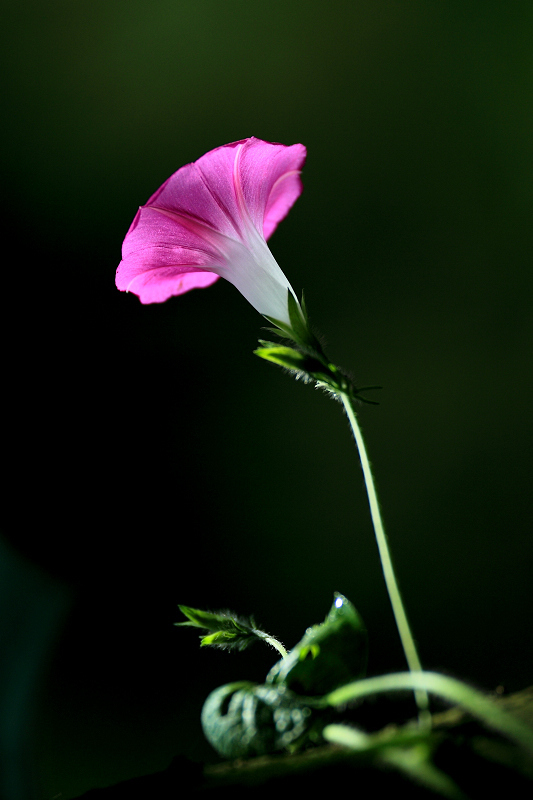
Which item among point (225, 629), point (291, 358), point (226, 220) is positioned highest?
point (226, 220)

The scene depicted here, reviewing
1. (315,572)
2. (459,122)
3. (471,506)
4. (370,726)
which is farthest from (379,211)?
(370,726)

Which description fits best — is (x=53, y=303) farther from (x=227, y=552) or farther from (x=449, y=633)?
(x=449, y=633)

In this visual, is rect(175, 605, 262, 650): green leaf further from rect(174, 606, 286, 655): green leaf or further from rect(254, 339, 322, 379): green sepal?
rect(254, 339, 322, 379): green sepal

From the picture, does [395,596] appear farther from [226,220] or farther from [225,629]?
[226,220]

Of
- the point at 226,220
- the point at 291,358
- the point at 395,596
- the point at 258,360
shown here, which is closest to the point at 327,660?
the point at 395,596

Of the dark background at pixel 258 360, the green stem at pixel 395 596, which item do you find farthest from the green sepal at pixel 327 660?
the dark background at pixel 258 360

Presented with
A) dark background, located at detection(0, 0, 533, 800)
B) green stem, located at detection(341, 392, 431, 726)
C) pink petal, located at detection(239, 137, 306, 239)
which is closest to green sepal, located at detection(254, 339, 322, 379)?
green stem, located at detection(341, 392, 431, 726)

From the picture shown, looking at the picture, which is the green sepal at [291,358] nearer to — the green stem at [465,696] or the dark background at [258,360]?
the green stem at [465,696]
